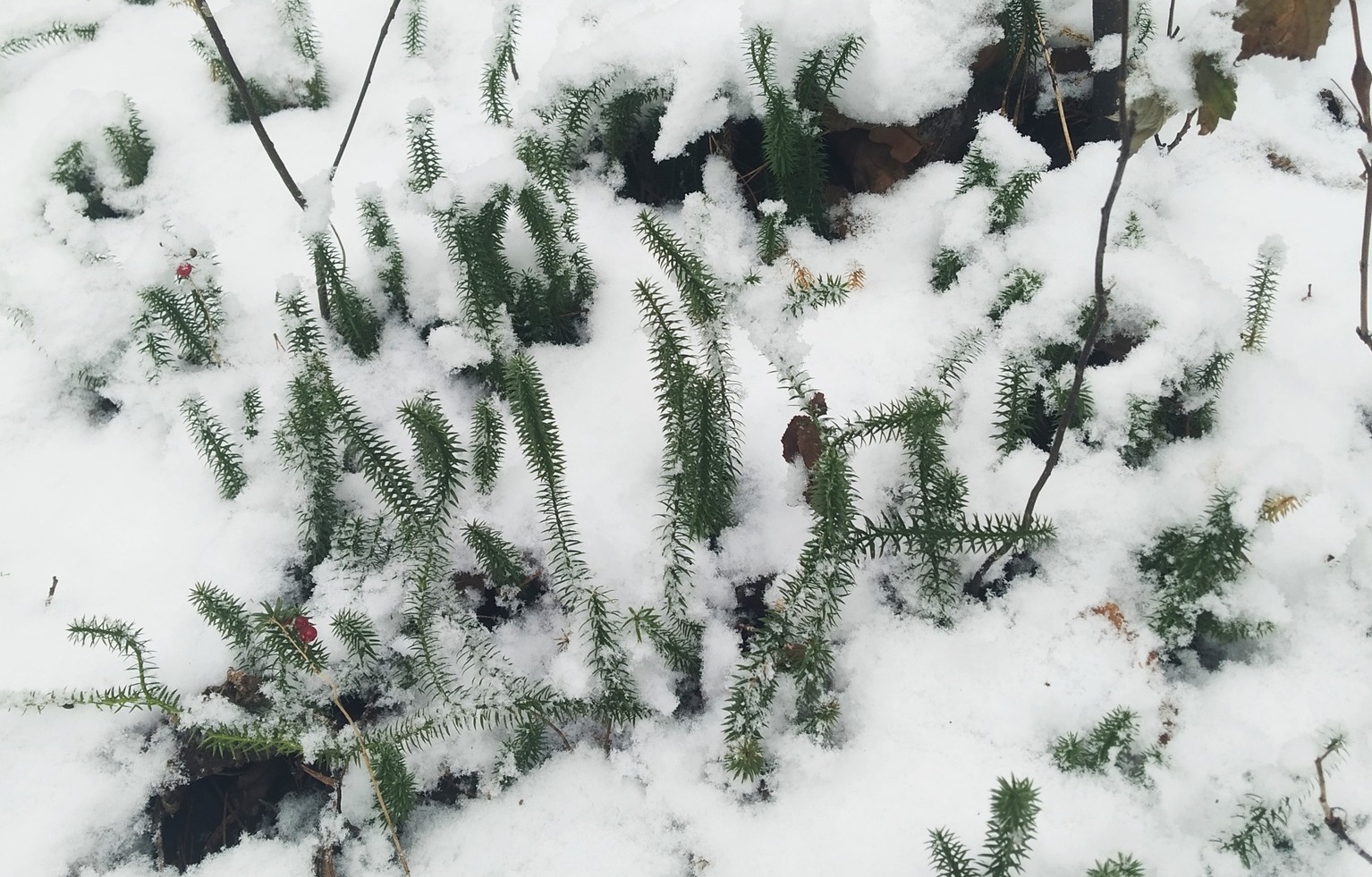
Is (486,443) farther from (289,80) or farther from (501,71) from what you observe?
(289,80)

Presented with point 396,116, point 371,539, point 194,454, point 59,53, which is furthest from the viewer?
point 59,53

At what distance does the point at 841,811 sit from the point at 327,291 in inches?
85.7

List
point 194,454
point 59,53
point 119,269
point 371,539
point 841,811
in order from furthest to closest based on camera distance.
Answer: point 59,53, point 119,269, point 194,454, point 371,539, point 841,811

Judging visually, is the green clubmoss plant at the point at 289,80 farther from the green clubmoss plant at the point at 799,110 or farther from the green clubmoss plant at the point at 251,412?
the green clubmoss plant at the point at 799,110

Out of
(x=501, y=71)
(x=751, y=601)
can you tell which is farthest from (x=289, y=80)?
(x=751, y=601)

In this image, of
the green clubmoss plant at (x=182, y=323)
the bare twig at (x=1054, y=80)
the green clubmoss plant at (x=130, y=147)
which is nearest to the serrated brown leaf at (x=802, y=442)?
the bare twig at (x=1054, y=80)

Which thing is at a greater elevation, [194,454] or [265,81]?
[265,81]

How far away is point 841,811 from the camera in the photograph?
206 cm

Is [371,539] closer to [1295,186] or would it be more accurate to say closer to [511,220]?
[511,220]

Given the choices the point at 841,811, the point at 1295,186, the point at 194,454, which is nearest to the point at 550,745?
the point at 841,811

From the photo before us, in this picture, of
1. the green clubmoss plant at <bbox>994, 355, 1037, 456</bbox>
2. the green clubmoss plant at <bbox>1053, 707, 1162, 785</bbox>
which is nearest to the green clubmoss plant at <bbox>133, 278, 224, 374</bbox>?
the green clubmoss plant at <bbox>994, 355, 1037, 456</bbox>

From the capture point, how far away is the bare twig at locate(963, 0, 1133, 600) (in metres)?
1.71

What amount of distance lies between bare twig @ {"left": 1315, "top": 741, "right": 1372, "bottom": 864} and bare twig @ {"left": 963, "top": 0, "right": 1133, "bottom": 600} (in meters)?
0.74

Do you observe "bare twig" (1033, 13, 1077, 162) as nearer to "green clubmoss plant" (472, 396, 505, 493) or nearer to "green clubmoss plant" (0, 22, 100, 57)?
"green clubmoss plant" (472, 396, 505, 493)
